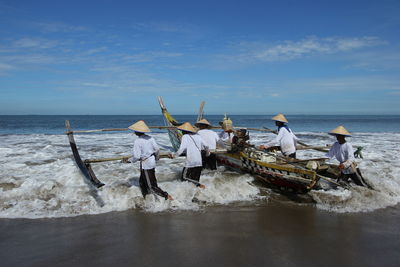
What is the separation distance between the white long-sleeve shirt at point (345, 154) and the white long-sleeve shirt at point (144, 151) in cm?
367

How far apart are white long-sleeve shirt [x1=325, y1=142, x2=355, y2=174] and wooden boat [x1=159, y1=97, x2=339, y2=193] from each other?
0.40 metres

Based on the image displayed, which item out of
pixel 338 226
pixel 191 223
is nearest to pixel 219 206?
pixel 191 223

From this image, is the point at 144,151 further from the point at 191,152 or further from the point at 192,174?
the point at 192,174

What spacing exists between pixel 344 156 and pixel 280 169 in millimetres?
1332

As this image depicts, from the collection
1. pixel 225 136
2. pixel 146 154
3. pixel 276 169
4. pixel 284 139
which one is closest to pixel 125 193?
pixel 146 154

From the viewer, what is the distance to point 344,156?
19.3 ft

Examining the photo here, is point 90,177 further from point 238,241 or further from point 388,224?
point 388,224

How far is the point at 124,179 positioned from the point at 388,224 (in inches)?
238

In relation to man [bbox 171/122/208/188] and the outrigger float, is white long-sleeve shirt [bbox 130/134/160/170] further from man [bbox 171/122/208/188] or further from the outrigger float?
the outrigger float

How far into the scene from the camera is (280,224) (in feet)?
15.5

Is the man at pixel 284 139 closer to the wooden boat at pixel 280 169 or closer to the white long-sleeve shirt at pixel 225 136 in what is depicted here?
the wooden boat at pixel 280 169

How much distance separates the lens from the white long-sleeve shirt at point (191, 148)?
6.15 metres

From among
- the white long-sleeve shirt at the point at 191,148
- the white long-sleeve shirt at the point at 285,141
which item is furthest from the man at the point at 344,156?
the white long-sleeve shirt at the point at 191,148

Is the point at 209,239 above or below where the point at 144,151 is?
below
